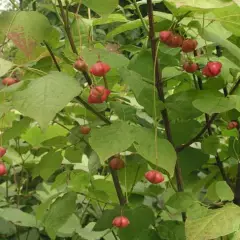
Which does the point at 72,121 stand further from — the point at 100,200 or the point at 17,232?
the point at 17,232

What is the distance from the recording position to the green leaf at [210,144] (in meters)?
1.05

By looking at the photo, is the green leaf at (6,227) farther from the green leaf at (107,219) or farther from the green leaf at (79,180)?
the green leaf at (107,219)

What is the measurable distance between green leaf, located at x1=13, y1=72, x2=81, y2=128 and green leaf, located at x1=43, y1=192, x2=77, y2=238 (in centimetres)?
40

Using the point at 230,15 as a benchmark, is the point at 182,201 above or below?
below

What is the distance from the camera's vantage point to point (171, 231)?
1022 mm

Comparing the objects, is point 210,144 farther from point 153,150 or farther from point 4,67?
point 4,67

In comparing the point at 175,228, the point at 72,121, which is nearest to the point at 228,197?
the point at 175,228

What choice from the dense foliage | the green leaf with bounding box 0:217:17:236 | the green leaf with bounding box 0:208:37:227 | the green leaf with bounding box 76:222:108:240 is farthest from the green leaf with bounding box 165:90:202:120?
the green leaf with bounding box 0:217:17:236

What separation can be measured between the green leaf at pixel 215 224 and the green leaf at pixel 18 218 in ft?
2.52

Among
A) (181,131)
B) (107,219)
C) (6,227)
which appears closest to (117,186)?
(107,219)

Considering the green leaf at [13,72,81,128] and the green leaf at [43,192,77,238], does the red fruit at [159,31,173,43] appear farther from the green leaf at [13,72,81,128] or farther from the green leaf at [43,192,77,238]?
the green leaf at [43,192,77,238]

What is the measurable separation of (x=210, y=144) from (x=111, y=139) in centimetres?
33

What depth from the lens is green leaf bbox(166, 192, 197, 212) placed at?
0.91 m

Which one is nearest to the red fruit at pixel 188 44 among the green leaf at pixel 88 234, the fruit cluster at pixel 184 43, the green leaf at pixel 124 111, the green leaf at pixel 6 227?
the fruit cluster at pixel 184 43
